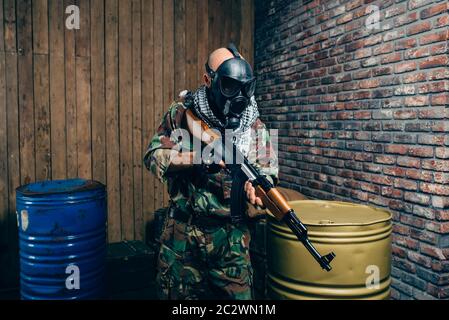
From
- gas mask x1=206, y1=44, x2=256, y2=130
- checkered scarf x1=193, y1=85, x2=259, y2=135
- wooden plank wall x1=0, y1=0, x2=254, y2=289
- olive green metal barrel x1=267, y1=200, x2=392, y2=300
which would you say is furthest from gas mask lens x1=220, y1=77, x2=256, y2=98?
wooden plank wall x1=0, y1=0, x2=254, y2=289

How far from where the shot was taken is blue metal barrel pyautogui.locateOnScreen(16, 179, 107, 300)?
277 centimetres

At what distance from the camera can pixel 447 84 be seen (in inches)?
98.2

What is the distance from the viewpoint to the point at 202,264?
98.0 inches

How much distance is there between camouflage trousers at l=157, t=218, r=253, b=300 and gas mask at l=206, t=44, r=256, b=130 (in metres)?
0.71

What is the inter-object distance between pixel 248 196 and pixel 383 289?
3.10 ft

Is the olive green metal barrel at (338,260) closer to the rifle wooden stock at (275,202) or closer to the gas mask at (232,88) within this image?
the rifle wooden stock at (275,202)

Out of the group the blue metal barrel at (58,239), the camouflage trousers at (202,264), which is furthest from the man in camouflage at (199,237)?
the blue metal barrel at (58,239)

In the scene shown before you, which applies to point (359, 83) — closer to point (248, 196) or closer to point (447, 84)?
point (447, 84)

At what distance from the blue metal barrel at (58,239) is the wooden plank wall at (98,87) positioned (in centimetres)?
97

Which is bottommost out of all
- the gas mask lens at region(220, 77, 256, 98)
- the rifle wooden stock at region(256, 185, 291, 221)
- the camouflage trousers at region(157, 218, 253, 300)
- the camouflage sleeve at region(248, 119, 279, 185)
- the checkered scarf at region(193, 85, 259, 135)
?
the camouflage trousers at region(157, 218, 253, 300)

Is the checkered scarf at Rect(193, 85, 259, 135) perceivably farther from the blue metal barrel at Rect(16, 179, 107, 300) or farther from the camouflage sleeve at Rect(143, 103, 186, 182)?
the blue metal barrel at Rect(16, 179, 107, 300)

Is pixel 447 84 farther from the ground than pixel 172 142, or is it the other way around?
pixel 447 84

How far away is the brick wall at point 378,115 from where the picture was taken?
2596 millimetres
